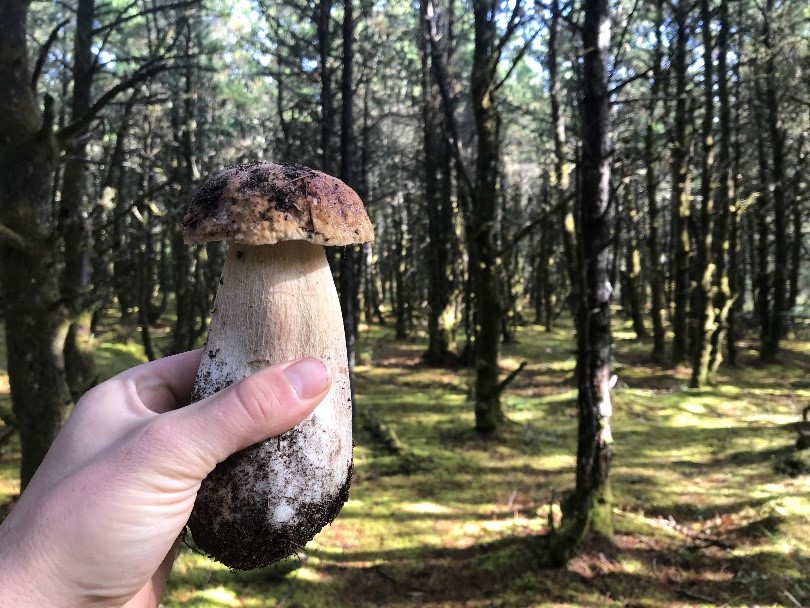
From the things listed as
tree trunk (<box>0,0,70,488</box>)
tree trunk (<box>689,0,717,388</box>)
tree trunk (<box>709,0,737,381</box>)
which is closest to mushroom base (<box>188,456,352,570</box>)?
tree trunk (<box>0,0,70,488</box>)

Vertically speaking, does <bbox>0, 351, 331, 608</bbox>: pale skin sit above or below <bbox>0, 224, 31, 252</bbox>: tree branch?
below

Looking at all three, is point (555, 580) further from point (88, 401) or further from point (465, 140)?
point (465, 140)

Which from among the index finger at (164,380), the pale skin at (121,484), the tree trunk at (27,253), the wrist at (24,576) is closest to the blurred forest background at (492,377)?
the tree trunk at (27,253)

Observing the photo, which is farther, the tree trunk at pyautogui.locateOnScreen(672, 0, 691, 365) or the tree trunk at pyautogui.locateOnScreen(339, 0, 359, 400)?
the tree trunk at pyautogui.locateOnScreen(672, 0, 691, 365)

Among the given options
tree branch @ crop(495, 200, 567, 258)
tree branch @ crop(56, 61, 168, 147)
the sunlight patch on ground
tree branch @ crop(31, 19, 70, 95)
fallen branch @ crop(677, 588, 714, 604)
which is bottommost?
fallen branch @ crop(677, 588, 714, 604)

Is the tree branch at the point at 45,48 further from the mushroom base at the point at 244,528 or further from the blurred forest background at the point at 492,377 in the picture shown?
the mushroom base at the point at 244,528

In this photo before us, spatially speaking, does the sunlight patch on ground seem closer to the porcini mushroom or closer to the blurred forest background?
the blurred forest background

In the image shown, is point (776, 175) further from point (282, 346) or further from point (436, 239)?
point (282, 346)

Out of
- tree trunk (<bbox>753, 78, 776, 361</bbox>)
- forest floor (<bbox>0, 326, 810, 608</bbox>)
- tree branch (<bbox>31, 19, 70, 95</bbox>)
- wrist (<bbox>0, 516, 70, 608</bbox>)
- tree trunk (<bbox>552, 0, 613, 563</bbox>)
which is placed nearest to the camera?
wrist (<bbox>0, 516, 70, 608</bbox>)
